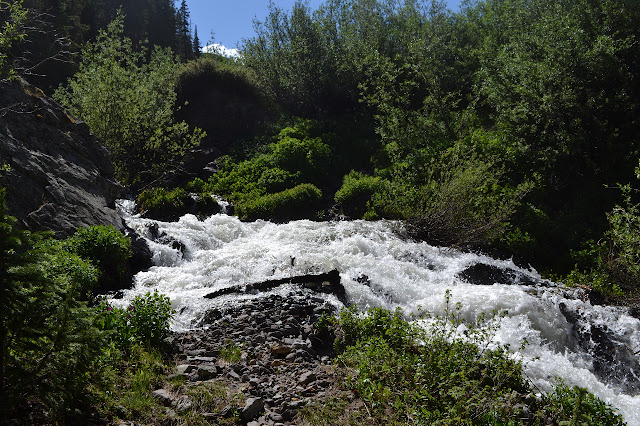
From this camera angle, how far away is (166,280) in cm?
1008

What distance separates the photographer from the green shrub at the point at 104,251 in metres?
9.39

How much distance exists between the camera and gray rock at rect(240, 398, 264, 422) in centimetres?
470

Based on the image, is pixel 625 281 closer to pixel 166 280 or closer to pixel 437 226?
pixel 437 226

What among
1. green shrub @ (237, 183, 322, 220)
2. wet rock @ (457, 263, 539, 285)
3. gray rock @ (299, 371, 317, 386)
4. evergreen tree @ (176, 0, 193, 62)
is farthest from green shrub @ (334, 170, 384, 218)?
evergreen tree @ (176, 0, 193, 62)

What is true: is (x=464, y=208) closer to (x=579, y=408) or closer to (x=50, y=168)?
(x=579, y=408)

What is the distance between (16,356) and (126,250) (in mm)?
6615

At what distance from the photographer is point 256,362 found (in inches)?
239

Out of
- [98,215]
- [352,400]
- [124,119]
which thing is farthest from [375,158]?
[352,400]

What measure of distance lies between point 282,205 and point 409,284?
8211 mm

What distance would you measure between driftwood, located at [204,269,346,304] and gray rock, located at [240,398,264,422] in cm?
394

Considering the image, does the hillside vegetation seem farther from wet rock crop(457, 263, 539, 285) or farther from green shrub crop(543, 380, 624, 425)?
wet rock crop(457, 263, 539, 285)

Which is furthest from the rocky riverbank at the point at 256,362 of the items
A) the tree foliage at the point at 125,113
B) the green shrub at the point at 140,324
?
the tree foliage at the point at 125,113

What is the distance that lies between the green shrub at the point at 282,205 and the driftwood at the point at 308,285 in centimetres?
763

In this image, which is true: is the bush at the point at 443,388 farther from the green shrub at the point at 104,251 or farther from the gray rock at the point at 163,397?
the green shrub at the point at 104,251
